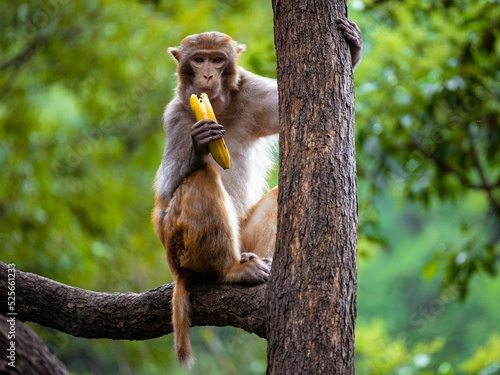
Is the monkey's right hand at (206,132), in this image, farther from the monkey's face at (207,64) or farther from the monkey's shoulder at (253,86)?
the monkey's shoulder at (253,86)

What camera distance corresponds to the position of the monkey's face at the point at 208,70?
5.40m

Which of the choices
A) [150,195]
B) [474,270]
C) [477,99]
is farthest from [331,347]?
[150,195]

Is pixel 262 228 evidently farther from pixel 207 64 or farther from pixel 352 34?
pixel 352 34

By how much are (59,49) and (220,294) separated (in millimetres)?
7397

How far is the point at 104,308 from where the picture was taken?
4930 mm

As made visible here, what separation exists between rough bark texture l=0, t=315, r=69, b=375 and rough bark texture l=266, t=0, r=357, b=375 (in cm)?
167

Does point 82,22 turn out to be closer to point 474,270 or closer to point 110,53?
point 110,53

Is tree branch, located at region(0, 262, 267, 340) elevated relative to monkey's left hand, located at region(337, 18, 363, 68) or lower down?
lower down

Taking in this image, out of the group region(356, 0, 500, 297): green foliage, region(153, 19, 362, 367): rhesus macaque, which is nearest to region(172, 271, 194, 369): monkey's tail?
region(153, 19, 362, 367): rhesus macaque

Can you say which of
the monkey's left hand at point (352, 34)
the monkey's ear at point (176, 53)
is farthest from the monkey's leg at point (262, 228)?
the monkey's left hand at point (352, 34)

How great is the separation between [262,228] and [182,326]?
41.5 inches

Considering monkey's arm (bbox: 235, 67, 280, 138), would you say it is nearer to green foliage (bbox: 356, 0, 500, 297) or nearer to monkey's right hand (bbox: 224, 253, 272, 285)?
monkey's right hand (bbox: 224, 253, 272, 285)

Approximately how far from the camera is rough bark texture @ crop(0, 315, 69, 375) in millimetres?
4725

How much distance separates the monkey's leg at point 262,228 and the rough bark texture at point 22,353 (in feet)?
4.98
